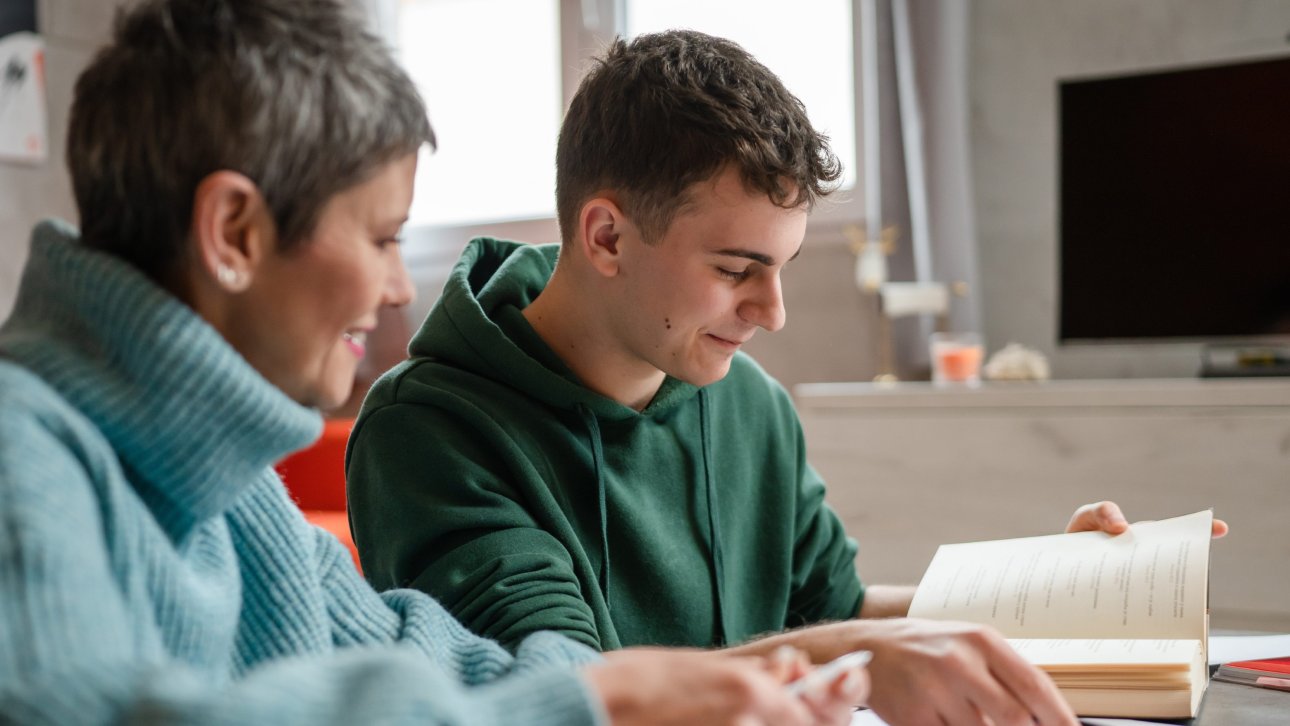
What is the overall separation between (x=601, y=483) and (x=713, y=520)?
6.4 inches

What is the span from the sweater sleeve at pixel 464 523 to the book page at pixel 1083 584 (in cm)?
31

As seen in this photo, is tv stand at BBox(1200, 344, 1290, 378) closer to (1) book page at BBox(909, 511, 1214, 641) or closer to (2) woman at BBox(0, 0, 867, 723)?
(1) book page at BBox(909, 511, 1214, 641)

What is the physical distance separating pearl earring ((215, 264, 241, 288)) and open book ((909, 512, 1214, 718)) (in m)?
0.57

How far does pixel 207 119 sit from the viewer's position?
0.58 m

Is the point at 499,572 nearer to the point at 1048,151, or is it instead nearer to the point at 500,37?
the point at 1048,151

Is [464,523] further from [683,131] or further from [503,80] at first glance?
[503,80]

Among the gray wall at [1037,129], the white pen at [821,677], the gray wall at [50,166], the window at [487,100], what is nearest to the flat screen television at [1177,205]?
the gray wall at [1037,129]

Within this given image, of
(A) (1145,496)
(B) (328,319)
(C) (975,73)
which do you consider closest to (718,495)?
(B) (328,319)

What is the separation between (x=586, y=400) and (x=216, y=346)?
0.58 metres

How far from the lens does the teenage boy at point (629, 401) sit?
0.96 meters

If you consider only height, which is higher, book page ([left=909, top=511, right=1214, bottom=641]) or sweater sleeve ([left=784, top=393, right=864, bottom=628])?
book page ([left=909, top=511, right=1214, bottom=641])

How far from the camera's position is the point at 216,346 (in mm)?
552

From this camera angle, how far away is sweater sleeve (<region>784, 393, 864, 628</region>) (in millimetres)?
1271

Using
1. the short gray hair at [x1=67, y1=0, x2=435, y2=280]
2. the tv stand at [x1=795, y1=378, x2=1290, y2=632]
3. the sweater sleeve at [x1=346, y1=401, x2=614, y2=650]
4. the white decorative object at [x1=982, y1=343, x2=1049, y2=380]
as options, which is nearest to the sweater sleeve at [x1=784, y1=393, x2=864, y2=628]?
the sweater sleeve at [x1=346, y1=401, x2=614, y2=650]
